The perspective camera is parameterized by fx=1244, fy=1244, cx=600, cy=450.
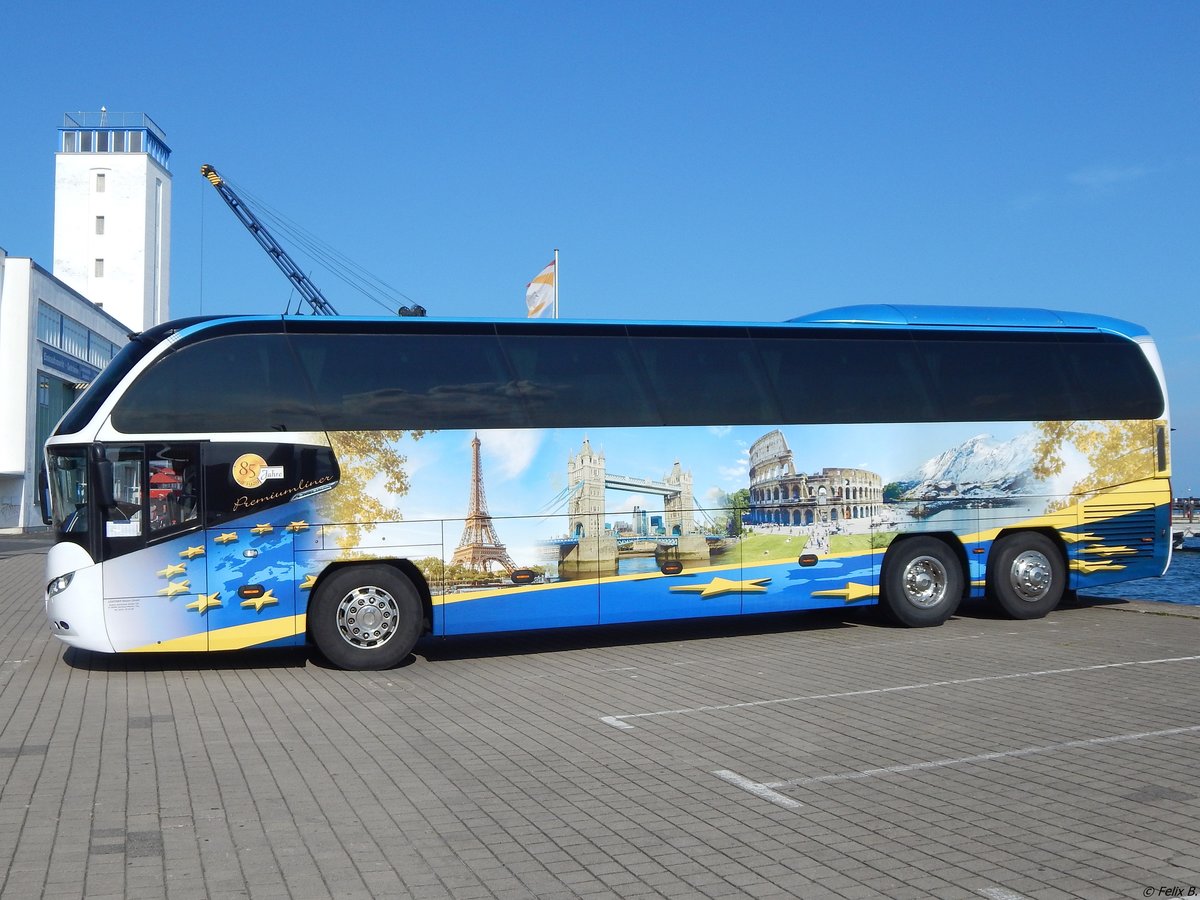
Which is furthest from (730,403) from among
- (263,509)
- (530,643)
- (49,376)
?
(49,376)

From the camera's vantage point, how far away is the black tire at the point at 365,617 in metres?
11.3

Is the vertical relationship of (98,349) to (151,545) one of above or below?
above

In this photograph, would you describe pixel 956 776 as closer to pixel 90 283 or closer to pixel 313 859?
pixel 313 859

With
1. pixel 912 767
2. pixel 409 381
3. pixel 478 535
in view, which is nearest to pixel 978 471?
pixel 478 535

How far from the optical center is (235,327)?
11180mm

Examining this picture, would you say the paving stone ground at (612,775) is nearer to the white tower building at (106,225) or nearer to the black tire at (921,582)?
the black tire at (921,582)

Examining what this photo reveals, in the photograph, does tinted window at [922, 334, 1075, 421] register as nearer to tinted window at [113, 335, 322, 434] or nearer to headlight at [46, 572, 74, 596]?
tinted window at [113, 335, 322, 434]

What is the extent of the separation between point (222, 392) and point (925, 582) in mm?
7925

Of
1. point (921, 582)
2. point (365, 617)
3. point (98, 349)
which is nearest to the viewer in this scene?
point (365, 617)

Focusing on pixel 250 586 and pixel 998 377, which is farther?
pixel 998 377

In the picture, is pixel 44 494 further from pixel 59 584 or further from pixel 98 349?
pixel 98 349

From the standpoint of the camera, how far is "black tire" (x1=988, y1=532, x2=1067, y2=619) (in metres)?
14.4

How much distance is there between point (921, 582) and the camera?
1406 cm

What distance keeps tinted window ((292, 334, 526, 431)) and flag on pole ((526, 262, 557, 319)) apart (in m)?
12.8
